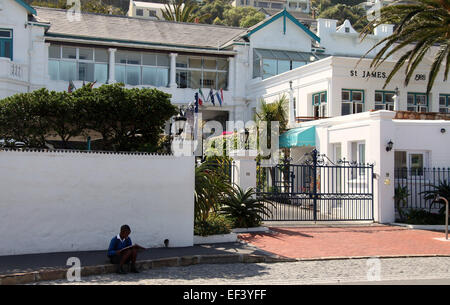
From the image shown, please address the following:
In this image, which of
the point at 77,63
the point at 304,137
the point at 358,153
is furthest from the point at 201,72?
the point at 358,153

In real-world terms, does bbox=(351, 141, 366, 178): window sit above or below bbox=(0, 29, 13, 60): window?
below

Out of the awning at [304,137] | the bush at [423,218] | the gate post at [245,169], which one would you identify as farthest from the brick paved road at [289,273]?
the awning at [304,137]

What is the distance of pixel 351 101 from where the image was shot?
26.0 m

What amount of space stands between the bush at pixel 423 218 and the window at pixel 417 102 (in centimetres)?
1144

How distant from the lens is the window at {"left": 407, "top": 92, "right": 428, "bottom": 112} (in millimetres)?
27688

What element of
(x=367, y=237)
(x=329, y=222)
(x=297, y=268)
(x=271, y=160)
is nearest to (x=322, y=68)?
(x=271, y=160)

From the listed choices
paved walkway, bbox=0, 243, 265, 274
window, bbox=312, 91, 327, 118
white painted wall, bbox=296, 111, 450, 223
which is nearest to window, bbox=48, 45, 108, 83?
window, bbox=312, 91, 327, 118

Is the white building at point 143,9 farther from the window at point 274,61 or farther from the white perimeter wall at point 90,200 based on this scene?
the white perimeter wall at point 90,200

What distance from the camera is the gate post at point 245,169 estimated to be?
16328 mm

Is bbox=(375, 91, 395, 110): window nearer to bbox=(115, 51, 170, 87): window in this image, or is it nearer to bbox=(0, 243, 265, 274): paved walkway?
bbox=(115, 51, 170, 87): window

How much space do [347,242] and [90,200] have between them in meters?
7.09

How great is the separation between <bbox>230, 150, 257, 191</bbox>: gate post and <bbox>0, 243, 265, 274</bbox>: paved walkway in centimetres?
362

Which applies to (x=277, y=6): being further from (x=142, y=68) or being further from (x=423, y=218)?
(x=423, y=218)
